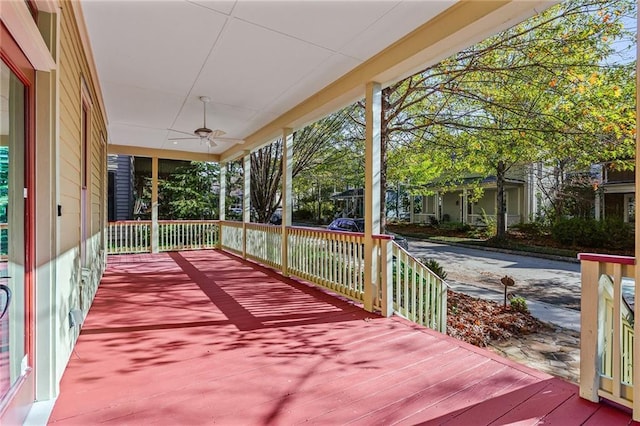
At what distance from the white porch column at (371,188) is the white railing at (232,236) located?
4.88m

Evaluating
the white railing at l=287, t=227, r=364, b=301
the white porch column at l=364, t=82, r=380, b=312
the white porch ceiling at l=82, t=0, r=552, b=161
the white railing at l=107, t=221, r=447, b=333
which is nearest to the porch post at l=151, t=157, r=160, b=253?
the white railing at l=107, t=221, r=447, b=333

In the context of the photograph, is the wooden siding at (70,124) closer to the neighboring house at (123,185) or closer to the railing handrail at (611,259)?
the railing handrail at (611,259)

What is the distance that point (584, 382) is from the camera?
2.11 m

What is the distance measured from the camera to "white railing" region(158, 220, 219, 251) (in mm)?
9383

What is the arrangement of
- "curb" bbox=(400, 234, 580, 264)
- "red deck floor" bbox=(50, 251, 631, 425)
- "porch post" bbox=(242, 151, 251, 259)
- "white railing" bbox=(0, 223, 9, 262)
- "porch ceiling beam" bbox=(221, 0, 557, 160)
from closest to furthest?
"white railing" bbox=(0, 223, 9, 262) → "red deck floor" bbox=(50, 251, 631, 425) → "porch ceiling beam" bbox=(221, 0, 557, 160) → "porch post" bbox=(242, 151, 251, 259) → "curb" bbox=(400, 234, 580, 264)

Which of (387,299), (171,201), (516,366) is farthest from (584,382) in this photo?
(171,201)

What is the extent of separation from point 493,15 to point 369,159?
1.77m

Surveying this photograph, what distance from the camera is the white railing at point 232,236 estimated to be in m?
8.41

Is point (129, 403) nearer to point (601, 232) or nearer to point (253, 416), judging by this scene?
point (253, 416)

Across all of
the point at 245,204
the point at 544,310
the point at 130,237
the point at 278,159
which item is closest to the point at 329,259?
the point at 544,310

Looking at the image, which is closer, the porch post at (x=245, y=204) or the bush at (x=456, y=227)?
the porch post at (x=245, y=204)

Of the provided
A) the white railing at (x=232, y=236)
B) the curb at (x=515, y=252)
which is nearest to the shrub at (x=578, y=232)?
the curb at (x=515, y=252)

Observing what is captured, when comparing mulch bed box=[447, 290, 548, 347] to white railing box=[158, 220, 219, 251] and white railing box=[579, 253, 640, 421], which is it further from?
white railing box=[158, 220, 219, 251]

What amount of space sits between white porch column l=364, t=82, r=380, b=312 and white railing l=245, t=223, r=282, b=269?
8.81ft
